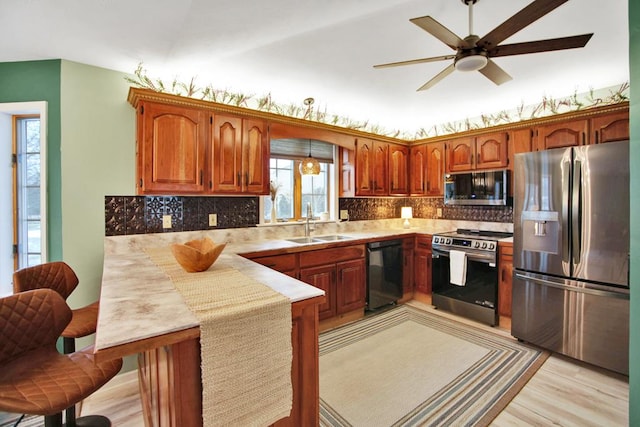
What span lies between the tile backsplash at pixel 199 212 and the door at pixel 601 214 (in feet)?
4.25

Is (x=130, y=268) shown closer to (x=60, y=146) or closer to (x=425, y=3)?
(x=60, y=146)

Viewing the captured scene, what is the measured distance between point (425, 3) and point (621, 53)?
6.15ft

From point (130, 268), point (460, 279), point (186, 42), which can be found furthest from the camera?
point (460, 279)

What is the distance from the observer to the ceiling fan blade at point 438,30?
1.59m

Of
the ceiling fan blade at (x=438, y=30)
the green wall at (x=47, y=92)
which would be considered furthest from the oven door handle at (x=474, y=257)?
the green wall at (x=47, y=92)

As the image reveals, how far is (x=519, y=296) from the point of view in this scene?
9.56 ft

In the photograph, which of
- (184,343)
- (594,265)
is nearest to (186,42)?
(184,343)

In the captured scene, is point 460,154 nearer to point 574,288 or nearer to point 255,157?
point 574,288

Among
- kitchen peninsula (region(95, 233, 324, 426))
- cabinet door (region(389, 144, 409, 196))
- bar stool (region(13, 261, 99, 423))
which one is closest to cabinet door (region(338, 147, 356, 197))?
cabinet door (region(389, 144, 409, 196))

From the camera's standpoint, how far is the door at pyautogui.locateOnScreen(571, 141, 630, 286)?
2.27 m

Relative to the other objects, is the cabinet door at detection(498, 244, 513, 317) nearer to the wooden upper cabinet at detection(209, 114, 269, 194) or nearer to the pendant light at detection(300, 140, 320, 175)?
the pendant light at detection(300, 140, 320, 175)

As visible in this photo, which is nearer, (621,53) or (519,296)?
(621,53)

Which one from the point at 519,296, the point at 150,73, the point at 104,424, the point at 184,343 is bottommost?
the point at 104,424

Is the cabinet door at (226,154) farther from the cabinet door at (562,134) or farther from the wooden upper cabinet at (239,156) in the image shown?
the cabinet door at (562,134)
